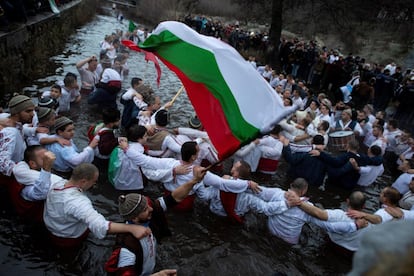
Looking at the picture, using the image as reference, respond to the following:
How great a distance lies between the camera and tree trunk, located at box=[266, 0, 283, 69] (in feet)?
72.6

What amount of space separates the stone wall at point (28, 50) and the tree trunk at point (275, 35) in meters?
13.3

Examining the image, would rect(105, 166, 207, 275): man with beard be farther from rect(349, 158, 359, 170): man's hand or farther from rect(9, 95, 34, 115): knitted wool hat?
rect(349, 158, 359, 170): man's hand

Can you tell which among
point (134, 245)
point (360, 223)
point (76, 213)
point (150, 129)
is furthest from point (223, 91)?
point (150, 129)

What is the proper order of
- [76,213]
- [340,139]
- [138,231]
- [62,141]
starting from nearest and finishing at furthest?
[138,231]
[76,213]
[62,141]
[340,139]

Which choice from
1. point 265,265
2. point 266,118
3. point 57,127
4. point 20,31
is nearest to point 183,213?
point 265,265

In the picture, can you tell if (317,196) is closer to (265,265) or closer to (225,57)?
(265,265)

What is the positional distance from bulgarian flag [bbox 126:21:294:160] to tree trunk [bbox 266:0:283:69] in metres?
19.0

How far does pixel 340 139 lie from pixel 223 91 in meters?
5.07

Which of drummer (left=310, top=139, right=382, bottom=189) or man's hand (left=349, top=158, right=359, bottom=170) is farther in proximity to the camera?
man's hand (left=349, top=158, right=359, bottom=170)

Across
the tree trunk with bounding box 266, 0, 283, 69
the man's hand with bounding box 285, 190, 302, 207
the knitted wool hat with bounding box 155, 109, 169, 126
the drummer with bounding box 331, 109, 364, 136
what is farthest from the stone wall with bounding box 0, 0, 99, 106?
the tree trunk with bounding box 266, 0, 283, 69

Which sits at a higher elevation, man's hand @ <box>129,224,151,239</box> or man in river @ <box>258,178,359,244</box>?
man's hand @ <box>129,224,151,239</box>

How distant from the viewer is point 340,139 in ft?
25.1

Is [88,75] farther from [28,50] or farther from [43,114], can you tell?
[43,114]

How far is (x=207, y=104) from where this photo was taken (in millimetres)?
3725
